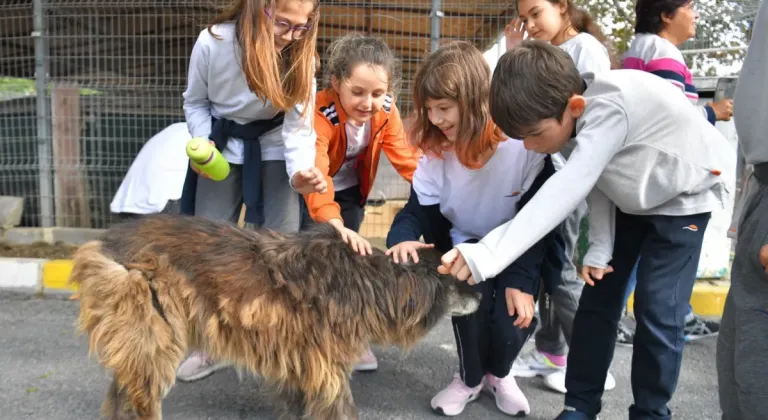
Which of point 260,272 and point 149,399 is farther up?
point 260,272

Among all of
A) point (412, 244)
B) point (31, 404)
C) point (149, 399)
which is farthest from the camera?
point (31, 404)

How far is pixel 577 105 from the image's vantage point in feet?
7.89

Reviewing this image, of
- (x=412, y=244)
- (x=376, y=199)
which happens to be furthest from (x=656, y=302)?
(x=376, y=199)

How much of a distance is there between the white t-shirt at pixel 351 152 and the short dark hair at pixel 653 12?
1887 millimetres

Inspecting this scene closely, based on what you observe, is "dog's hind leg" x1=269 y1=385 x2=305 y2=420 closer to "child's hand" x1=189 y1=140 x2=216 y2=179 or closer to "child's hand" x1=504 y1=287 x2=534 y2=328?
"child's hand" x1=504 y1=287 x2=534 y2=328

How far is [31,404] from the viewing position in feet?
10.4

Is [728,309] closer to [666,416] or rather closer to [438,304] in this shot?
[666,416]

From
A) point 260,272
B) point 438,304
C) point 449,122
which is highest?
point 449,122

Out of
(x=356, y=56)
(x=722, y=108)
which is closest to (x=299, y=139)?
(x=356, y=56)

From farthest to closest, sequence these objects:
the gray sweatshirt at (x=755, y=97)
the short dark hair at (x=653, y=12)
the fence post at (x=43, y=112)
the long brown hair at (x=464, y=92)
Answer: the fence post at (x=43, y=112)
the short dark hair at (x=653, y=12)
the long brown hair at (x=464, y=92)
the gray sweatshirt at (x=755, y=97)

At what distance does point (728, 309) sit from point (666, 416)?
60cm

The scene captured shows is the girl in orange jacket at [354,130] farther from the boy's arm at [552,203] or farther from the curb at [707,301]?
the curb at [707,301]

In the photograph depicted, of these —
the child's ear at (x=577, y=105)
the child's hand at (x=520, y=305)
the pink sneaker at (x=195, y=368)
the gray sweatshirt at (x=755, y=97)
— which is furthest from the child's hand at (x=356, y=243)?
the gray sweatshirt at (x=755, y=97)

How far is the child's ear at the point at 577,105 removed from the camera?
94.3 inches
